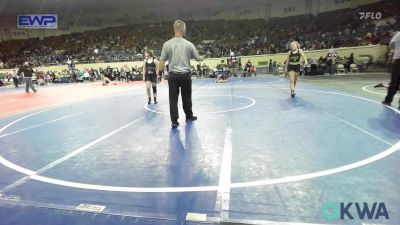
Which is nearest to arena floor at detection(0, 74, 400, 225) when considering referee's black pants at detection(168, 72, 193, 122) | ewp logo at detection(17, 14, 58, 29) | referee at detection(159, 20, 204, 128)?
referee's black pants at detection(168, 72, 193, 122)

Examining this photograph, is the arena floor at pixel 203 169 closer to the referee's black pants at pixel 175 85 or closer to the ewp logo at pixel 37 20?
the referee's black pants at pixel 175 85

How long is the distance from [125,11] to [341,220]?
38962mm

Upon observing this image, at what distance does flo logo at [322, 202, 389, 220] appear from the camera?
238cm

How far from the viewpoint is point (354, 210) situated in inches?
97.3

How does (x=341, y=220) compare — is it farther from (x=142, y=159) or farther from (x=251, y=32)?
(x=251, y=32)

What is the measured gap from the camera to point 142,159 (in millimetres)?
3979

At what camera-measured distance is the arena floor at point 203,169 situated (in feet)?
8.38

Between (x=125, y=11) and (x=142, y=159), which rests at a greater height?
(x=125, y=11)

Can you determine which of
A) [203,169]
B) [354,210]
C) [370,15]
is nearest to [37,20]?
[203,169]

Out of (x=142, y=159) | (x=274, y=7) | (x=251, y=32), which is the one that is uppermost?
(x=274, y=7)

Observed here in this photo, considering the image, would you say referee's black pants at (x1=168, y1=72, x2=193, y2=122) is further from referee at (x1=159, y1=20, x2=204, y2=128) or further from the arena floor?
the arena floor

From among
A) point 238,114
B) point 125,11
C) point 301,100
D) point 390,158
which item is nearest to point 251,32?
point 125,11

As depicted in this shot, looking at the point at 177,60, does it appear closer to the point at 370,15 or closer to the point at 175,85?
the point at 175,85

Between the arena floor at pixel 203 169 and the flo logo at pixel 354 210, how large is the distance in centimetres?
6
